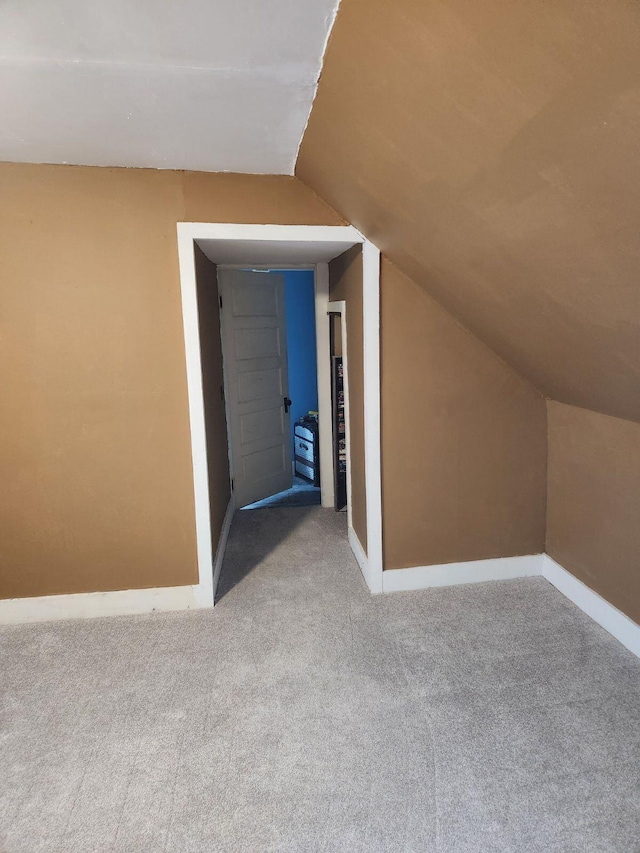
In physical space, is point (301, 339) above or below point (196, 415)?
above

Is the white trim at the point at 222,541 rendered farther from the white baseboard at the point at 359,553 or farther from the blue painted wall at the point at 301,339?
the blue painted wall at the point at 301,339

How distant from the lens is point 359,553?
10.8 feet

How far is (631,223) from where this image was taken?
1.12 metres

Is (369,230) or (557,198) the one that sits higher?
(369,230)

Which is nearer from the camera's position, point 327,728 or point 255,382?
point 327,728

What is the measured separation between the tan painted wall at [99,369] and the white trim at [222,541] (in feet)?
0.75

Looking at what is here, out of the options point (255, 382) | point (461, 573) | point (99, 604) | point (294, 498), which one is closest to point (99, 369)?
point (99, 604)

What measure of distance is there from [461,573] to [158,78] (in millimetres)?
2901

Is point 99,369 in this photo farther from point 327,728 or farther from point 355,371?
point 327,728

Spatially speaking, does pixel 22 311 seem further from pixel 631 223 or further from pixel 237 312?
pixel 631 223

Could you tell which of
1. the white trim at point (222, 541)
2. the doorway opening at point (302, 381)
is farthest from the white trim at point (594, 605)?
the doorway opening at point (302, 381)

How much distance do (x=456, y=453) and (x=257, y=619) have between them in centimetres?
151

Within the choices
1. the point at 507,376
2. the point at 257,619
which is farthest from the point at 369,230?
the point at 257,619

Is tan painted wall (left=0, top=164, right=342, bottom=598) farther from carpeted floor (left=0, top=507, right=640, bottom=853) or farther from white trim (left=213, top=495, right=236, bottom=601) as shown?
carpeted floor (left=0, top=507, right=640, bottom=853)
